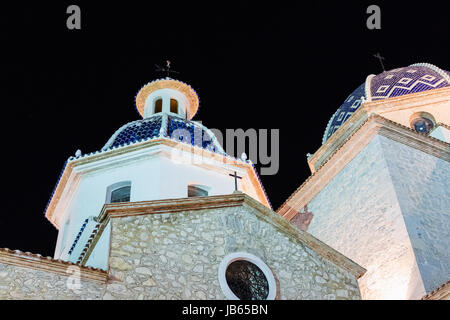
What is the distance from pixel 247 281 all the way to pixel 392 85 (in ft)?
38.3

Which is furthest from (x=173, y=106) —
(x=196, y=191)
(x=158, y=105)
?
(x=196, y=191)

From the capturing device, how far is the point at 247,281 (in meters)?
8.86

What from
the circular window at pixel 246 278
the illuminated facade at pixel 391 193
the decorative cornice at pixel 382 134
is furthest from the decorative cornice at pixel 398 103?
the circular window at pixel 246 278

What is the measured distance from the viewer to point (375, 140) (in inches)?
548

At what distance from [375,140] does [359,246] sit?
2590 millimetres

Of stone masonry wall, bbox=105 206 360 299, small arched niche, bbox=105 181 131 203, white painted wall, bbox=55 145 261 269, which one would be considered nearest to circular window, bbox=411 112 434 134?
white painted wall, bbox=55 145 261 269

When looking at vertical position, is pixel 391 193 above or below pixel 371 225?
above

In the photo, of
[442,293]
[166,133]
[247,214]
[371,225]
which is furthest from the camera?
[166,133]

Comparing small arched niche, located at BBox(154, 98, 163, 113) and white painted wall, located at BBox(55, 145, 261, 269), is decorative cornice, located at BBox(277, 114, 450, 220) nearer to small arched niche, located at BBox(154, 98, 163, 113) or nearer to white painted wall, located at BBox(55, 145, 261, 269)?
white painted wall, located at BBox(55, 145, 261, 269)

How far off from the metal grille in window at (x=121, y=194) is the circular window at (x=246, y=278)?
4.83m

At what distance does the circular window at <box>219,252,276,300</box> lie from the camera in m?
8.65

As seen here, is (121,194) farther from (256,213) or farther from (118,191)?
(256,213)
